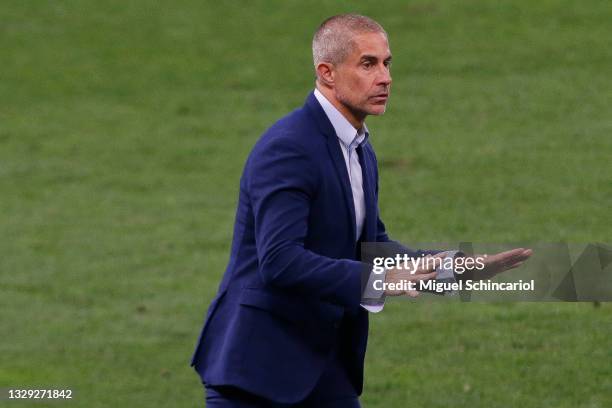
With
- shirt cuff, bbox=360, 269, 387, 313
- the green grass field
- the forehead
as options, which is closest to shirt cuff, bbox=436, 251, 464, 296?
shirt cuff, bbox=360, 269, 387, 313

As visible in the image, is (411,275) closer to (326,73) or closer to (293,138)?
(293,138)

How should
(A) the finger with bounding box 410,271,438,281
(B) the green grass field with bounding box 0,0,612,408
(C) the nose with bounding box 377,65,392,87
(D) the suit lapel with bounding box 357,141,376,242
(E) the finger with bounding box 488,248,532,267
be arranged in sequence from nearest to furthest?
(A) the finger with bounding box 410,271,438,281
(E) the finger with bounding box 488,248,532,267
(C) the nose with bounding box 377,65,392,87
(D) the suit lapel with bounding box 357,141,376,242
(B) the green grass field with bounding box 0,0,612,408

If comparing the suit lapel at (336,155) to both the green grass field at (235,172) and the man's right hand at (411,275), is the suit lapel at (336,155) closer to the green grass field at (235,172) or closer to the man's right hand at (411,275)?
the man's right hand at (411,275)

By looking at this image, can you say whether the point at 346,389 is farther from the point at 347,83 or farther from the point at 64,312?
the point at 64,312

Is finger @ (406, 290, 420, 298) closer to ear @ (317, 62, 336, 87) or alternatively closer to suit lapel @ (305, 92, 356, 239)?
suit lapel @ (305, 92, 356, 239)

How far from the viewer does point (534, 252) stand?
15.6ft

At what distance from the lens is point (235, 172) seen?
1750cm

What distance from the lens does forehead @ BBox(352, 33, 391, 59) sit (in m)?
4.93

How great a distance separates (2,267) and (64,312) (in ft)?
5.90

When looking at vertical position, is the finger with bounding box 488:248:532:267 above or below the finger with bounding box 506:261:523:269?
above

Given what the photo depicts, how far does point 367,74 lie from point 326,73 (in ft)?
0.55

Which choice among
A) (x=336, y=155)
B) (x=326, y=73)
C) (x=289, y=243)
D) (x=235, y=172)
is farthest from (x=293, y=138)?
(x=235, y=172)

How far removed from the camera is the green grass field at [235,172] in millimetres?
10445

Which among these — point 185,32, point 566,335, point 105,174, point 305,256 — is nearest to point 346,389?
point 305,256
